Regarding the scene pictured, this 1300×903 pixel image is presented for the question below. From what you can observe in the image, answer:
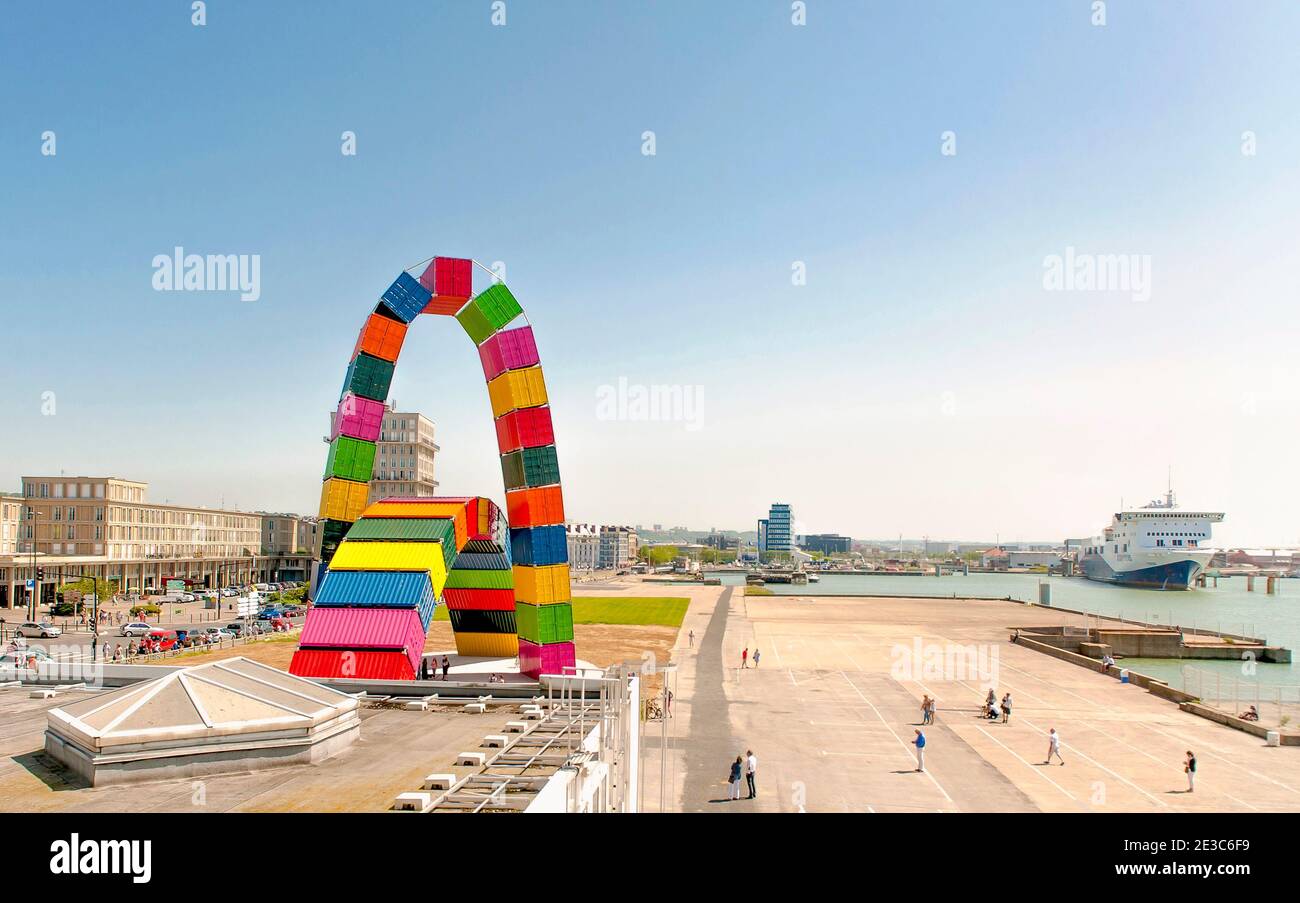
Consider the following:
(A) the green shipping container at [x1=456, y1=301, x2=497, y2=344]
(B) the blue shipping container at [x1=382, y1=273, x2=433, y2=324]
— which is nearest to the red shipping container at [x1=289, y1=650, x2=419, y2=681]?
(A) the green shipping container at [x1=456, y1=301, x2=497, y2=344]

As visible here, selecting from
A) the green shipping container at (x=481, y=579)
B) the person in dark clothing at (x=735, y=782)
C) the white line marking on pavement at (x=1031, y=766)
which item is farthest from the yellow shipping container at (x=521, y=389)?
the white line marking on pavement at (x=1031, y=766)

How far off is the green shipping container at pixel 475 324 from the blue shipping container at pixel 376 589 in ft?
35.0

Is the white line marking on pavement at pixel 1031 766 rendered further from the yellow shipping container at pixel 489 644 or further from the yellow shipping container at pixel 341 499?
the yellow shipping container at pixel 341 499

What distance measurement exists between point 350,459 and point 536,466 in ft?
25.1

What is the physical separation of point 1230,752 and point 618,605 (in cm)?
7576

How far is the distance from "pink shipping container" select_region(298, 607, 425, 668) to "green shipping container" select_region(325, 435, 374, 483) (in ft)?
22.1

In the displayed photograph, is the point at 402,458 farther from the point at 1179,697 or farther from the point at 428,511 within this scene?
the point at 1179,697

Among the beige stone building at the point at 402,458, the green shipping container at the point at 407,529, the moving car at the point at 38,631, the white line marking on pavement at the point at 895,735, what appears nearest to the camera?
the white line marking on pavement at the point at 895,735

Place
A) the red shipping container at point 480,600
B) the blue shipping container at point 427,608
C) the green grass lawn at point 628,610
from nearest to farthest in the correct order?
the blue shipping container at point 427,608, the red shipping container at point 480,600, the green grass lawn at point 628,610

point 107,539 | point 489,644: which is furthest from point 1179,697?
point 107,539

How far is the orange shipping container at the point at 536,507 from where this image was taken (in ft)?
114
